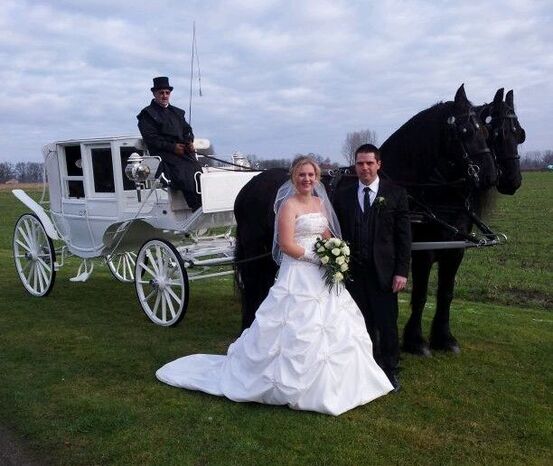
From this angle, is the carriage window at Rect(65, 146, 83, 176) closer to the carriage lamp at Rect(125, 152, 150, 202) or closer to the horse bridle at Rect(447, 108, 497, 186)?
the carriage lamp at Rect(125, 152, 150, 202)

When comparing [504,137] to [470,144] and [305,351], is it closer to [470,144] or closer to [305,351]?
[470,144]

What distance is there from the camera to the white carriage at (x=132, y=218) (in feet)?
23.1

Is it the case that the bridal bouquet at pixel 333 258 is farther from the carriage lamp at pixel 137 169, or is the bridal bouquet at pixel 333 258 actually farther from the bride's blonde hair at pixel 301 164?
the carriage lamp at pixel 137 169

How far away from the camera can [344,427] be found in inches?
165

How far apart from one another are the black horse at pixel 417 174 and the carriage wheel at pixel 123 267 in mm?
4244

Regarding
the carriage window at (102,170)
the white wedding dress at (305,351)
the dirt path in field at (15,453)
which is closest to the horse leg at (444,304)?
the white wedding dress at (305,351)

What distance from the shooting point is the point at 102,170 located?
8.04m

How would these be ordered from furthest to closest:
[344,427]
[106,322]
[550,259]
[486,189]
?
[550,259] → [106,322] → [486,189] → [344,427]

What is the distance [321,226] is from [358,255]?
0.40 m

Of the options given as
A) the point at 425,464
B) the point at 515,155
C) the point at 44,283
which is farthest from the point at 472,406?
the point at 44,283

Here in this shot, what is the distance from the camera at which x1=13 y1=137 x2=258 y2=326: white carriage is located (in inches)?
277

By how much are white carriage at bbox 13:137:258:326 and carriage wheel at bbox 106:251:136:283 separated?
83cm

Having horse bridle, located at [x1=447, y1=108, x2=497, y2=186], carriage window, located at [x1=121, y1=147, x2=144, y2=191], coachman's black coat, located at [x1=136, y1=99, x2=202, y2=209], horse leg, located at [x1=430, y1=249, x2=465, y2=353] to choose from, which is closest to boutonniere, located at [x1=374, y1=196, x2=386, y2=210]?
horse bridle, located at [x1=447, y1=108, x2=497, y2=186]

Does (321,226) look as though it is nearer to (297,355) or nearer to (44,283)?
(297,355)
